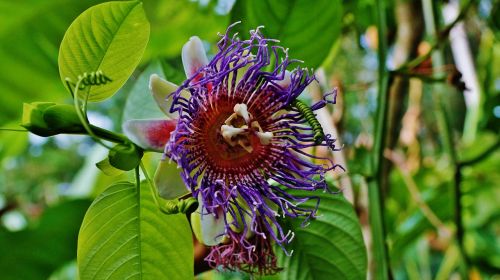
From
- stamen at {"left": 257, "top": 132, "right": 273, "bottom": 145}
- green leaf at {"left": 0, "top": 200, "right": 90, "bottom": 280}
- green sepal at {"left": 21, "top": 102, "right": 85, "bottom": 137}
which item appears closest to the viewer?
green sepal at {"left": 21, "top": 102, "right": 85, "bottom": 137}

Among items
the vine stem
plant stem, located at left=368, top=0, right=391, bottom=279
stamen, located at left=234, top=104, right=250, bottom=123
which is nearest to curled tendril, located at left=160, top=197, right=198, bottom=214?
the vine stem

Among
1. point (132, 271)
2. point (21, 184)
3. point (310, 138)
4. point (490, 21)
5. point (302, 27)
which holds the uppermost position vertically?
point (21, 184)

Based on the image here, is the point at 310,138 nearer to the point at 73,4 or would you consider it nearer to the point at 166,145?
the point at 166,145

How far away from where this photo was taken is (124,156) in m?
0.39

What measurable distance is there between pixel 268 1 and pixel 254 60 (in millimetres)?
89

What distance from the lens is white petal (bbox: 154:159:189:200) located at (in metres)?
0.42

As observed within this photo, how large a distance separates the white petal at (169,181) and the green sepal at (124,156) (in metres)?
0.02

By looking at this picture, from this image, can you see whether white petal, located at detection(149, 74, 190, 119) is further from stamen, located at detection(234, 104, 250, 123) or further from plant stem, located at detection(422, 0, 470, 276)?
plant stem, located at detection(422, 0, 470, 276)

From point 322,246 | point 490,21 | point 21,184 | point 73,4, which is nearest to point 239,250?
point 322,246

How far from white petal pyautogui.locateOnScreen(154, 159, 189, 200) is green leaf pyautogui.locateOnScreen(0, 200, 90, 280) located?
0.40 metres

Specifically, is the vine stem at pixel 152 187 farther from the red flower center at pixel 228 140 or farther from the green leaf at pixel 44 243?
the green leaf at pixel 44 243

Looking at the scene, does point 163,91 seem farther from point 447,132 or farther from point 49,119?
point 447,132

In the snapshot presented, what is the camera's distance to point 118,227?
0.42 m

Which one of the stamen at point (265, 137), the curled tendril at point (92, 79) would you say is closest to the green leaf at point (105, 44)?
the curled tendril at point (92, 79)
